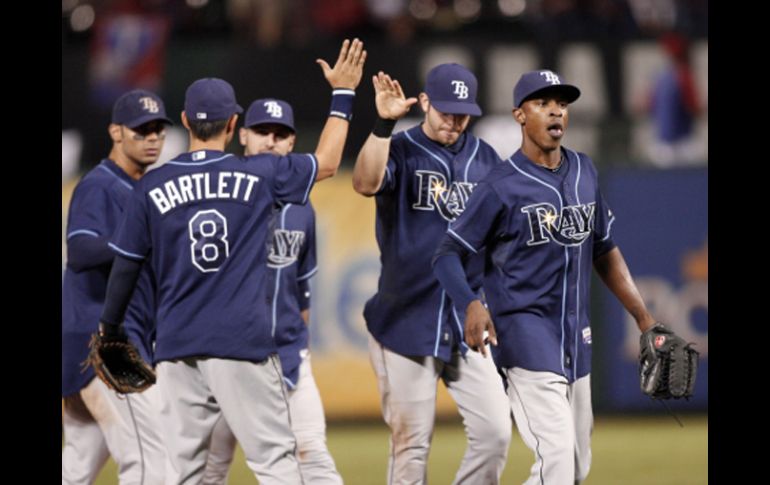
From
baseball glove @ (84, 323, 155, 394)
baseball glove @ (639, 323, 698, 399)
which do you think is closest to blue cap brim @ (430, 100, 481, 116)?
baseball glove @ (639, 323, 698, 399)

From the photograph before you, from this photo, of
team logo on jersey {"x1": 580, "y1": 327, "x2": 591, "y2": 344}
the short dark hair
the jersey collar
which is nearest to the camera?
the jersey collar

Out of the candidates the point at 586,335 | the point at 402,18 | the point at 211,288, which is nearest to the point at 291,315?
the point at 211,288

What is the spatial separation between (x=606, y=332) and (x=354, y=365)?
259 cm

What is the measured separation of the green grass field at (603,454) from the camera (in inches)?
392

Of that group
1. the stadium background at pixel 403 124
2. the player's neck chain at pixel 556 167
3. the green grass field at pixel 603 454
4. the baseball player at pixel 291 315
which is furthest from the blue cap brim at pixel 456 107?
the stadium background at pixel 403 124

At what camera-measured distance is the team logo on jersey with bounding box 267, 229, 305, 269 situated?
8164 millimetres

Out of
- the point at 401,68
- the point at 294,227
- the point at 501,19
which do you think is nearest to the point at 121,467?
the point at 294,227

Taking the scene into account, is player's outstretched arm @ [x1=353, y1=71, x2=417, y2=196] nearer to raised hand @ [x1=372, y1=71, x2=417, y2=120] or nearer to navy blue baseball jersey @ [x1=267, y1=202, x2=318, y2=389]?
raised hand @ [x1=372, y1=71, x2=417, y2=120]

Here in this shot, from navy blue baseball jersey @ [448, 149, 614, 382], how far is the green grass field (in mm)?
3335

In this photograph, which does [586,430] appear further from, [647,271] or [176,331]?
[647,271]

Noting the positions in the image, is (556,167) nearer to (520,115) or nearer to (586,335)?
(520,115)

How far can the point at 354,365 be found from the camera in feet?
43.9

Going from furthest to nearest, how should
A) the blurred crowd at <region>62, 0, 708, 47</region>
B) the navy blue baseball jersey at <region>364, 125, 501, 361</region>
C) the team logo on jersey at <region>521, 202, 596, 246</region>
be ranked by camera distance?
the blurred crowd at <region>62, 0, 708, 47</region>, the navy blue baseball jersey at <region>364, 125, 501, 361</region>, the team logo on jersey at <region>521, 202, 596, 246</region>

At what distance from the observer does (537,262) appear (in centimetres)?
656
